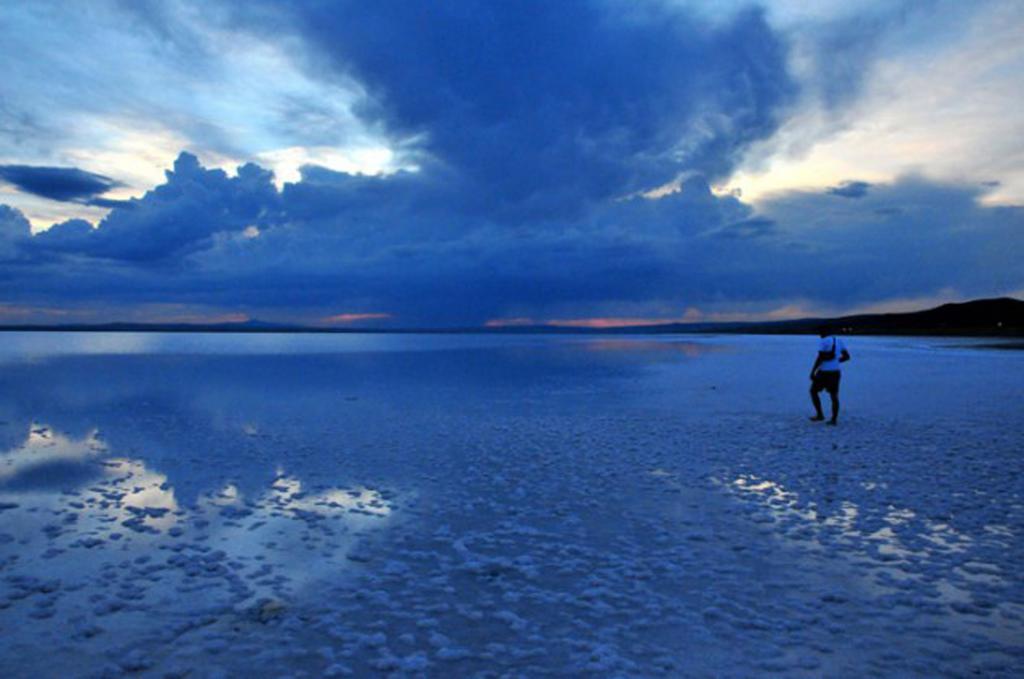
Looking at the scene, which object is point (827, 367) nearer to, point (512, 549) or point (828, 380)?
point (828, 380)

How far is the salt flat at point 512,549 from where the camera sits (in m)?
6.07

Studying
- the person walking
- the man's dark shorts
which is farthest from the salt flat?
the man's dark shorts

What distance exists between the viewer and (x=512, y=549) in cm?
894

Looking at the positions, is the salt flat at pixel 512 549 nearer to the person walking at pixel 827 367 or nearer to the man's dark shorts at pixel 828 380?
the person walking at pixel 827 367

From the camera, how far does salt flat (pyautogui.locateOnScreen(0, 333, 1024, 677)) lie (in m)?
6.07

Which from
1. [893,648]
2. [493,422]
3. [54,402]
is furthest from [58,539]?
[54,402]

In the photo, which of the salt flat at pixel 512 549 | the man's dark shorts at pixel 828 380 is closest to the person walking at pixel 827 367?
the man's dark shorts at pixel 828 380

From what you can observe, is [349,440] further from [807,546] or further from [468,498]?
[807,546]

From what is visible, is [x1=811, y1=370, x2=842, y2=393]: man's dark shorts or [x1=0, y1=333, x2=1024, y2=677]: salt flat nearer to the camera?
[x1=0, y1=333, x2=1024, y2=677]: salt flat

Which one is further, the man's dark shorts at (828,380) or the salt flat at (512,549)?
the man's dark shorts at (828,380)

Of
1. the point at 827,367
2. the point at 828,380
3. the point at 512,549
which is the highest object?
the point at 827,367

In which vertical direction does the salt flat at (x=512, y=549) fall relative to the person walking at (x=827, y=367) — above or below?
below

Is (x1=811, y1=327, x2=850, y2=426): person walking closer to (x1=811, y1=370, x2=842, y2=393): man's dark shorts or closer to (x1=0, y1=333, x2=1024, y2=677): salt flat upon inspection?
(x1=811, y1=370, x2=842, y2=393): man's dark shorts

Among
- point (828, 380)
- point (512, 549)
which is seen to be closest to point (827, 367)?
point (828, 380)
